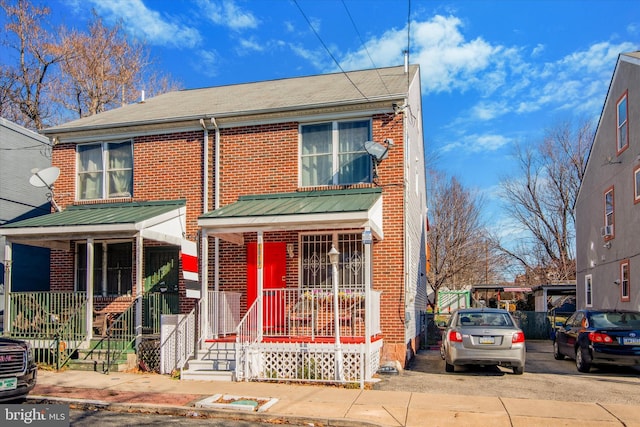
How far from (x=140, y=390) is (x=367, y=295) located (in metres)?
4.54

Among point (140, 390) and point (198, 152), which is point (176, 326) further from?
point (198, 152)

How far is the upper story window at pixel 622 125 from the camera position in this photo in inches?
704

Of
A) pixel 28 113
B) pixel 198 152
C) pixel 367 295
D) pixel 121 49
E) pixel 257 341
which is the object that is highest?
pixel 121 49

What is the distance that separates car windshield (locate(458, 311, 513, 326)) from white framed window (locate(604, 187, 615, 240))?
322 inches

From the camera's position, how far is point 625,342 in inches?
503

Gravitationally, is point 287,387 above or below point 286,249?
below

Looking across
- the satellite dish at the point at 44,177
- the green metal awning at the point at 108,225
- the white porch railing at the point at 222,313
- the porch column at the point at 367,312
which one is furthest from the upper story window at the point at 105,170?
the porch column at the point at 367,312

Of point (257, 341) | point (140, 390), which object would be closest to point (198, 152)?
point (257, 341)

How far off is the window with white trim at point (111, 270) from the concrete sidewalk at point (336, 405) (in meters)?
4.19

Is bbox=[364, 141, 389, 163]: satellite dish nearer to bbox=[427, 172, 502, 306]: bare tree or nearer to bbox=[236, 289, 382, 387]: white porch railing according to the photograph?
bbox=[236, 289, 382, 387]: white porch railing

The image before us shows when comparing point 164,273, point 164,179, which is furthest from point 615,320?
point 164,179

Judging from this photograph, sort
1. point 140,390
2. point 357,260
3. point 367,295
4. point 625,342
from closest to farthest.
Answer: point 140,390 → point 367,295 → point 625,342 → point 357,260

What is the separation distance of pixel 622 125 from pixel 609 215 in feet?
10.7

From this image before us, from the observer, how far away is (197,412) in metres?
9.39
